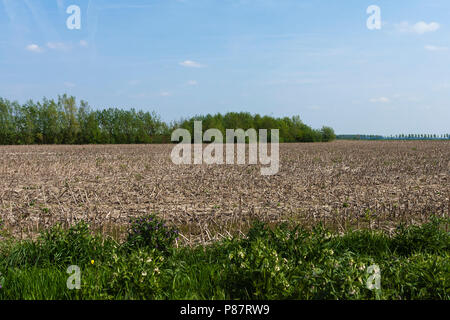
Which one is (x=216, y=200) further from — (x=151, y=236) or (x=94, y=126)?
(x=94, y=126)

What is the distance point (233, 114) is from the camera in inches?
3533

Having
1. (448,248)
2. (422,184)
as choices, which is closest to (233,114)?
(422,184)

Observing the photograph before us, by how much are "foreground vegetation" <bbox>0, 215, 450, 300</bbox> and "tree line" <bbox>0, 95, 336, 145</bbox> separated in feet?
235

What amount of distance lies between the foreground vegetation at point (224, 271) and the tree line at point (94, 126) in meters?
71.5

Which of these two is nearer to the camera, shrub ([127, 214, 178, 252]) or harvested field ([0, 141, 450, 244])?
shrub ([127, 214, 178, 252])

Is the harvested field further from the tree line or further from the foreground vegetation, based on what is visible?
the tree line

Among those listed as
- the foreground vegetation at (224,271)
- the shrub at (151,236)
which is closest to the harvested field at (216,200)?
the shrub at (151,236)

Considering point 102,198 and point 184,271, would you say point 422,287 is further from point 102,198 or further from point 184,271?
point 102,198

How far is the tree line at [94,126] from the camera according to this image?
76438 millimetres

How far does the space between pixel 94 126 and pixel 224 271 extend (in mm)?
79082

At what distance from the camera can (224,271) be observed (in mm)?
5129

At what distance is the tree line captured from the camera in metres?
76.4

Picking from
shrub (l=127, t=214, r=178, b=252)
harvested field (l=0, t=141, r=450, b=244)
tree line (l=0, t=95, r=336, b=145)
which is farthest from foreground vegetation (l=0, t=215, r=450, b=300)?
tree line (l=0, t=95, r=336, b=145)
